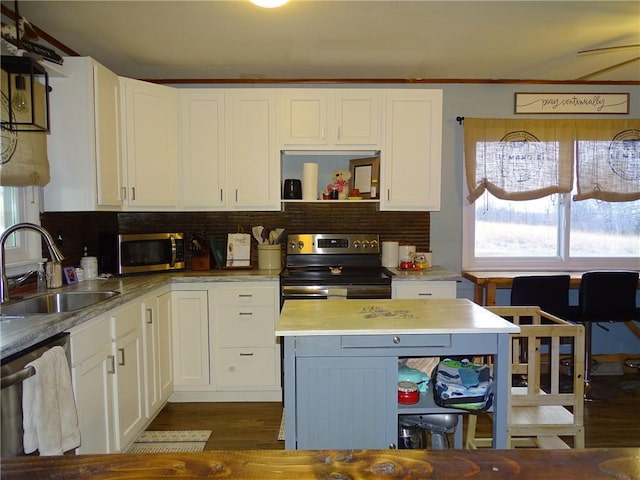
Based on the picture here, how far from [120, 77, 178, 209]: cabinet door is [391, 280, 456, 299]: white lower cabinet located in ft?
5.93

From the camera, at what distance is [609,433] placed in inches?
106

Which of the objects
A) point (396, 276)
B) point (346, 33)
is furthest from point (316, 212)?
point (346, 33)

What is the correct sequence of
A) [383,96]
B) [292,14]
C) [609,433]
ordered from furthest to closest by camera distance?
1. [383,96]
2. [609,433]
3. [292,14]

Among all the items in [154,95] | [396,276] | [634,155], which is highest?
[154,95]

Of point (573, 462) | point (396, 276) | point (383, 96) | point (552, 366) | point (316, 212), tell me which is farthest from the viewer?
point (316, 212)

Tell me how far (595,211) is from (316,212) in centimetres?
254

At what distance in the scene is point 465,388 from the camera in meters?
1.84

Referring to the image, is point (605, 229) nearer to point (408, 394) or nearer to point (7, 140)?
point (408, 394)

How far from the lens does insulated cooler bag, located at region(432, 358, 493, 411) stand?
1832 millimetres

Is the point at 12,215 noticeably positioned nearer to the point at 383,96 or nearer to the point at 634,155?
the point at 383,96

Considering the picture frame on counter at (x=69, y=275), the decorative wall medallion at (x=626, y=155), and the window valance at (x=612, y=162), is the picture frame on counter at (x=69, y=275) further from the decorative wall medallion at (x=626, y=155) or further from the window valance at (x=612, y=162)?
the decorative wall medallion at (x=626, y=155)

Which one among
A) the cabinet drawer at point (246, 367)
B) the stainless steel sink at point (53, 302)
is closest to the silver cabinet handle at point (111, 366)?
the stainless steel sink at point (53, 302)

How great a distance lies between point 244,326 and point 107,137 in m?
1.57

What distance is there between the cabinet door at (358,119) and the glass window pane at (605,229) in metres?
2.03
